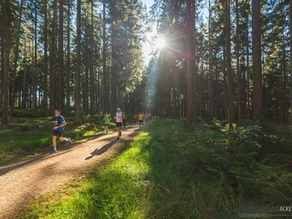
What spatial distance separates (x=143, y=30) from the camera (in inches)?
1204

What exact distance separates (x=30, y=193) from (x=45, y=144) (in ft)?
25.5

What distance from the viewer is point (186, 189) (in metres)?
4.73

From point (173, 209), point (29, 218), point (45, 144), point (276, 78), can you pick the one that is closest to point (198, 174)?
point (173, 209)

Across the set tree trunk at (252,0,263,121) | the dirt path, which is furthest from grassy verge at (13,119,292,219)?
tree trunk at (252,0,263,121)

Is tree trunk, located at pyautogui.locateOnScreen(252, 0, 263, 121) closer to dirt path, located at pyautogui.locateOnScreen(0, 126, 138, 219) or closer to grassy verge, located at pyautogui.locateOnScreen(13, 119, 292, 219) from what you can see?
grassy verge, located at pyautogui.locateOnScreen(13, 119, 292, 219)

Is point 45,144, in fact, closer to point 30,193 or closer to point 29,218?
point 30,193

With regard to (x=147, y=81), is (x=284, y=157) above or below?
below

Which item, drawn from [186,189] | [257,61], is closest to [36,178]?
[186,189]

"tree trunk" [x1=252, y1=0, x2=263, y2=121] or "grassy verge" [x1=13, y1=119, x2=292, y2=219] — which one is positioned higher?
"tree trunk" [x1=252, y1=0, x2=263, y2=121]

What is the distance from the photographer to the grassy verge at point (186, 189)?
3756 mm

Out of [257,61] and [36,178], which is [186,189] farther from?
[257,61]

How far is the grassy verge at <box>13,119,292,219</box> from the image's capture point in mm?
3756

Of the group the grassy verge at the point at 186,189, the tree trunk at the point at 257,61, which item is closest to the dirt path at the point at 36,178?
the grassy verge at the point at 186,189

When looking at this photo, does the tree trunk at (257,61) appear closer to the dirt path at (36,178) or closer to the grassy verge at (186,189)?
the grassy verge at (186,189)
